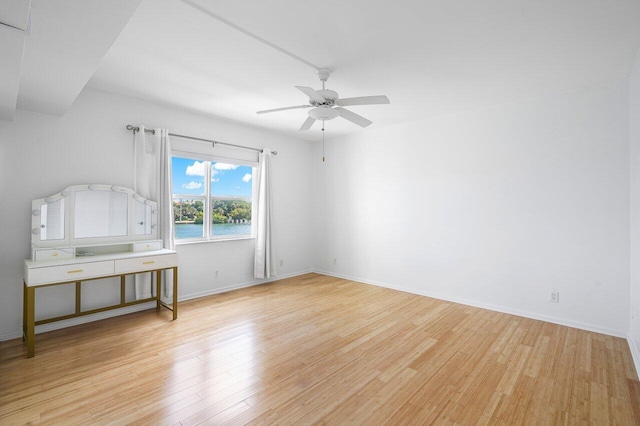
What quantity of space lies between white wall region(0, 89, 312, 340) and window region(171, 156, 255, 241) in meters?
0.24

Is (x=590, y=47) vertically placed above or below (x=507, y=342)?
above

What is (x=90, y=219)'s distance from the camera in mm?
3467

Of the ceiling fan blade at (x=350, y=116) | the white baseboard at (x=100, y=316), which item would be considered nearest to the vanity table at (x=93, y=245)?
the white baseboard at (x=100, y=316)

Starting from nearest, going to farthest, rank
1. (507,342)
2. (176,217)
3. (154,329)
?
1. (507,342)
2. (154,329)
3. (176,217)

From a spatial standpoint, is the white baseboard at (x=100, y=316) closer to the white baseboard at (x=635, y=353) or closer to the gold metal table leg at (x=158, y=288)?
the gold metal table leg at (x=158, y=288)

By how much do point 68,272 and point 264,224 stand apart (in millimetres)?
2784

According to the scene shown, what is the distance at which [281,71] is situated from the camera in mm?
3035

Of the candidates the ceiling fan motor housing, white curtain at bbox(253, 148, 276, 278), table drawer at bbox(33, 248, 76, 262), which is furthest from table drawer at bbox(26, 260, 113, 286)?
the ceiling fan motor housing

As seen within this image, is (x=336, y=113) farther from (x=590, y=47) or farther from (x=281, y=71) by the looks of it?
(x=590, y=47)

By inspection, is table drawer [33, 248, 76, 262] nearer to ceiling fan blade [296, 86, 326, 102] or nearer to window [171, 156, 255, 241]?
window [171, 156, 255, 241]

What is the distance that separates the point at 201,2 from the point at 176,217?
3.06 metres

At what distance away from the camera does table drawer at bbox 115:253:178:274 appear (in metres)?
3.17

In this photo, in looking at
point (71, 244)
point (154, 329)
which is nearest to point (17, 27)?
point (71, 244)

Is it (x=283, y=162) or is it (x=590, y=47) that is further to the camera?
(x=283, y=162)
